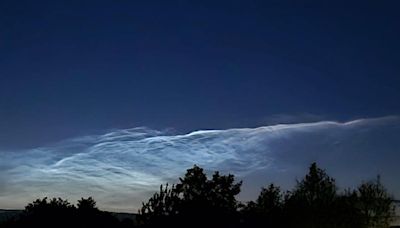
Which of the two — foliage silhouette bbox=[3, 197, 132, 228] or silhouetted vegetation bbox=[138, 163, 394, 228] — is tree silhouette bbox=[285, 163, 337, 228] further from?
foliage silhouette bbox=[3, 197, 132, 228]

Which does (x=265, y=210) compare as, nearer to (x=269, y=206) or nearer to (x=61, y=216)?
(x=269, y=206)

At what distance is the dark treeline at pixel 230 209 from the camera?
5206cm

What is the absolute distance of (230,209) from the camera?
68000mm

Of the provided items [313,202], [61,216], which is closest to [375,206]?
[313,202]

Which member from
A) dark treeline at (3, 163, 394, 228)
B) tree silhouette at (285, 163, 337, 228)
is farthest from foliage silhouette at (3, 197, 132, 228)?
tree silhouette at (285, 163, 337, 228)

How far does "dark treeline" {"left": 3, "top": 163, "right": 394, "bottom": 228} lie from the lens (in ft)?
171

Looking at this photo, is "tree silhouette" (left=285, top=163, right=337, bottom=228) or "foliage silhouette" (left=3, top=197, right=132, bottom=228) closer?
"tree silhouette" (left=285, top=163, right=337, bottom=228)

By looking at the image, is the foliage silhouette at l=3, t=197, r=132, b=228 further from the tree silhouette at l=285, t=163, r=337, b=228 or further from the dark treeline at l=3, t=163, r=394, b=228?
the tree silhouette at l=285, t=163, r=337, b=228

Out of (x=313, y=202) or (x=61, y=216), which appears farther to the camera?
(x=61, y=216)

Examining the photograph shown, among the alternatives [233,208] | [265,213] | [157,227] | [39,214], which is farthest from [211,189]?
[39,214]

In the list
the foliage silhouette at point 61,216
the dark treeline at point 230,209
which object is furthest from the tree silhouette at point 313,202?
the foliage silhouette at point 61,216

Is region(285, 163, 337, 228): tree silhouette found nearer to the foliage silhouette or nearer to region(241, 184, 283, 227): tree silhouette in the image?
region(241, 184, 283, 227): tree silhouette

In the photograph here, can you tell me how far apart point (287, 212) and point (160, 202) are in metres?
12.1

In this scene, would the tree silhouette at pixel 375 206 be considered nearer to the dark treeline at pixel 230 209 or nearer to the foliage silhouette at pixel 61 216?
the dark treeline at pixel 230 209
